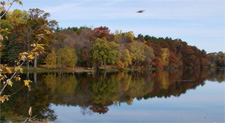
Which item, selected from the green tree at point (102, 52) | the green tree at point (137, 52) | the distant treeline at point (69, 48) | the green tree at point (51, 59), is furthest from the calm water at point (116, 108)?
the green tree at point (137, 52)

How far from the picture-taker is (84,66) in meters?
57.0

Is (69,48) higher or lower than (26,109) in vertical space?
higher

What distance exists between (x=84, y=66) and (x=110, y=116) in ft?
148

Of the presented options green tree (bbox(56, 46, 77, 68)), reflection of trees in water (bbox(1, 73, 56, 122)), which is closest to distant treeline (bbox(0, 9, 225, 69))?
green tree (bbox(56, 46, 77, 68))

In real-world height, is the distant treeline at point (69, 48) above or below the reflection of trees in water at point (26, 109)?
above

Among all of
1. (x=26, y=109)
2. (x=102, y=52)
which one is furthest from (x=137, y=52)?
(x=26, y=109)

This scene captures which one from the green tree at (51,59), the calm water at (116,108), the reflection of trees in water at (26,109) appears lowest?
the calm water at (116,108)

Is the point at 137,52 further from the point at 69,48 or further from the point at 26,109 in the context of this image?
the point at 26,109

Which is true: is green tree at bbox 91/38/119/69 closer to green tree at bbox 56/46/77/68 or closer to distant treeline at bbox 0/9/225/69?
distant treeline at bbox 0/9/225/69

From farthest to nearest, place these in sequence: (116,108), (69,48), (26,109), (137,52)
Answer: (137,52), (69,48), (116,108), (26,109)

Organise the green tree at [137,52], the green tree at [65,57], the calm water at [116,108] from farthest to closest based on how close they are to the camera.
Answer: the green tree at [137,52] < the green tree at [65,57] < the calm water at [116,108]

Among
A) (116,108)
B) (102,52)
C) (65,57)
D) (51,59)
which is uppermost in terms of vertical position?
(102,52)

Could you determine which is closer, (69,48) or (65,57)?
(65,57)

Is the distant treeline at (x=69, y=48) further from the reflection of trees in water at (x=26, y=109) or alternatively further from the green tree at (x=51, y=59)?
the reflection of trees in water at (x=26, y=109)
